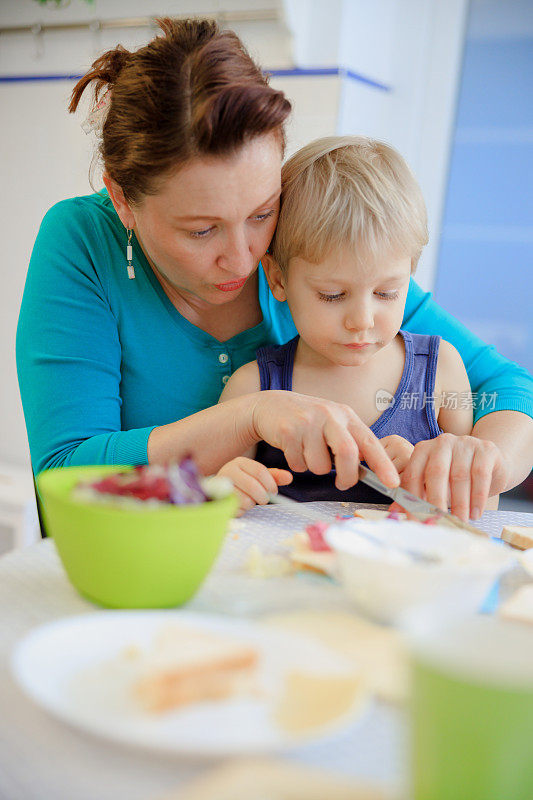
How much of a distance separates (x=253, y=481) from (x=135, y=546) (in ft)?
1.18

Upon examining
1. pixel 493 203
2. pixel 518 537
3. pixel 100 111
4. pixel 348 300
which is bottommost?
pixel 518 537

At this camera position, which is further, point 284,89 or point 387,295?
point 284,89

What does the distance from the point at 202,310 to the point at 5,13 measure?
6.88 feet

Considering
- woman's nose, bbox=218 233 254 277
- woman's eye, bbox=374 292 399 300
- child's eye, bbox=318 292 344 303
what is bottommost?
child's eye, bbox=318 292 344 303

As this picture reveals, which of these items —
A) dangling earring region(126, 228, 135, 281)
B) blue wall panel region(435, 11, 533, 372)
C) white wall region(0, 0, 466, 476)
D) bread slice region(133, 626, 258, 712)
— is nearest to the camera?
bread slice region(133, 626, 258, 712)

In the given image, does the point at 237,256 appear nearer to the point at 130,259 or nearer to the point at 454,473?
the point at 130,259

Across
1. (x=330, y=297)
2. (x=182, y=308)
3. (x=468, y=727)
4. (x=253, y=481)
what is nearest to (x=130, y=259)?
(x=182, y=308)

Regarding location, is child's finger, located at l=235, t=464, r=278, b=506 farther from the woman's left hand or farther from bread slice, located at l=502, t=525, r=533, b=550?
bread slice, located at l=502, t=525, r=533, b=550

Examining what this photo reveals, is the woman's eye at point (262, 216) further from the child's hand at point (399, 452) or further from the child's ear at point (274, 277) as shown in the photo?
the child's hand at point (399, 452)

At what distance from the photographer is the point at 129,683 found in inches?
19.6

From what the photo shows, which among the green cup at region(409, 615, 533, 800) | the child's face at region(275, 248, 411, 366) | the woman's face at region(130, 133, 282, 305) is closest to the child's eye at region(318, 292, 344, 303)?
the child's face at region(275, 248, 411, 366)

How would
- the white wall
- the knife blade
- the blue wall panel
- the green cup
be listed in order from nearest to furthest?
1. the green cup
2. the knife blade
3. the white wall
4. the blue wall panel

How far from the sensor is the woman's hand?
0.88m

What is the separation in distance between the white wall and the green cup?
2.05 meters
